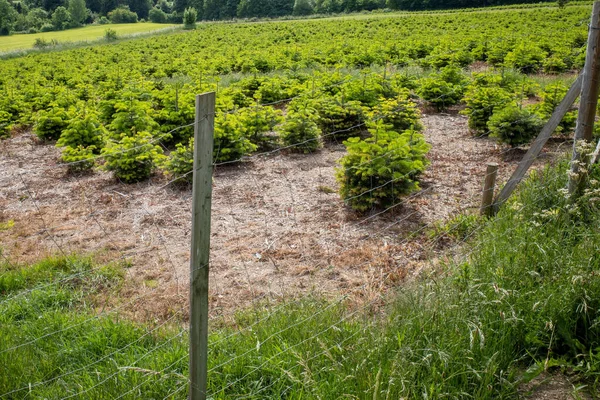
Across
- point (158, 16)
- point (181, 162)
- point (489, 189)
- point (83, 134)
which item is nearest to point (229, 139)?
point (181, 162)

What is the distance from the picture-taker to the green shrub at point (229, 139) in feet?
27.5

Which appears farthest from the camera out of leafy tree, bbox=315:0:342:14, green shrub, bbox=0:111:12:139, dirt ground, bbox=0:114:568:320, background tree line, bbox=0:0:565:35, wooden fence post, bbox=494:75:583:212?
leafy tree, bbox=315:0:342:14

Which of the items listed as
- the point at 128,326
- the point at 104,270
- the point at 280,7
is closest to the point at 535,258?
the point at 128,326

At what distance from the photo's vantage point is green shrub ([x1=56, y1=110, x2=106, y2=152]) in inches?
369

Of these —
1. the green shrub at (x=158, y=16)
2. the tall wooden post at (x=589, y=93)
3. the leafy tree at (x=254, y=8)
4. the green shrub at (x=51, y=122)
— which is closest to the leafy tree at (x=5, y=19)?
the green shrub at (x=158, y=16)

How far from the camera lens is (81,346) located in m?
3.65

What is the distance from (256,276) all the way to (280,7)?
10575 cm

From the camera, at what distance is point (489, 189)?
5.20 m

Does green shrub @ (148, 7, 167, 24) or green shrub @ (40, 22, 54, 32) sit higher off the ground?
green shrub @ (148, 7, 167, 24)

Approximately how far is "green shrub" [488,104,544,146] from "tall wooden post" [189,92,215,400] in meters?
7.15

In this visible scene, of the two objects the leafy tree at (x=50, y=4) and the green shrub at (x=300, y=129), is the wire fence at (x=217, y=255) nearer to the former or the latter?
the green shrub at (x=300, y=129)

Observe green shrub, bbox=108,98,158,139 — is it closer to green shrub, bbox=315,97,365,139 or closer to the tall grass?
green shrub, bbox=315,97,365,139

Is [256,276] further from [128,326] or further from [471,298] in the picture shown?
[471,298]

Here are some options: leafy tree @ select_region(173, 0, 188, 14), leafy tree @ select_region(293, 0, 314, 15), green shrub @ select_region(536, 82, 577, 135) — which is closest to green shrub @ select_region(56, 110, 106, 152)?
green shrub @ select_region(536, 82, 577, 135)
